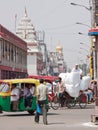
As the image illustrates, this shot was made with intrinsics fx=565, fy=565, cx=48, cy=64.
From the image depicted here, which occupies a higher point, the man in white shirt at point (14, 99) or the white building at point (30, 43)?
the white building at point (30, 43)

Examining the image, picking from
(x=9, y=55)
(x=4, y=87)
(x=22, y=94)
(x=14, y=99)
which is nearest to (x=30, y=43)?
(x=9, y=55)

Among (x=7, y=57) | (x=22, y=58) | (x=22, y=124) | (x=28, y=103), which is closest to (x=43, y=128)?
(x=22, y=124)

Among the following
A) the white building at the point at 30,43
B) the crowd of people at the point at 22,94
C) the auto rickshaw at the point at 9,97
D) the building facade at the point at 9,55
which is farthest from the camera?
the white building at the point at 30,43

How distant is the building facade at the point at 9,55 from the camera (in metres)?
67.0

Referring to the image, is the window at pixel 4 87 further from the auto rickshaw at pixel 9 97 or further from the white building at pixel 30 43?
the white building at pixel 30 43

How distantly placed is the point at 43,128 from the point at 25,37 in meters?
146

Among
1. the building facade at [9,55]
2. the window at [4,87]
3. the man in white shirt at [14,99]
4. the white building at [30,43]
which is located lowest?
the man in white shirt at [14,99]

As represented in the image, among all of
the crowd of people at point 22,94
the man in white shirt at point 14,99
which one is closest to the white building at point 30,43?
the crowd of people at point 22,94

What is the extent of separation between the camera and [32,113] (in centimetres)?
2541

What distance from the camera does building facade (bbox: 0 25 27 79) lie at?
220 feet

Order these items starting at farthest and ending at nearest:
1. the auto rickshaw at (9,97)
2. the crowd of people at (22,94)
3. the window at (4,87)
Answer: the window at (4,87) < the crowd of people at (22,94) < the auto rickshaw at (9,97)

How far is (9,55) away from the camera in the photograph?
7550cm

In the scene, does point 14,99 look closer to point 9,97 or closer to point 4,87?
point 9,97

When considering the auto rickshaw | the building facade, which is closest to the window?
the auto rickshaw
